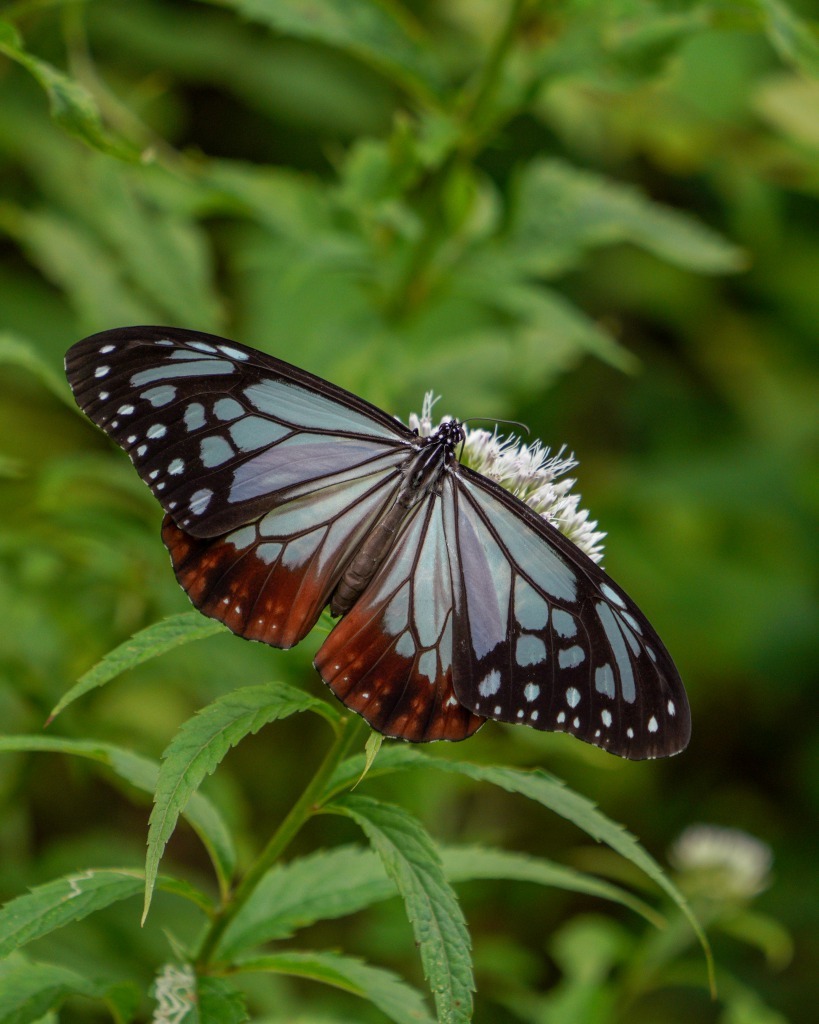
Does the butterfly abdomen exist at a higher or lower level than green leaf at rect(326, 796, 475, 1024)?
higher

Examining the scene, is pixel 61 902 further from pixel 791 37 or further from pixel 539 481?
pixel 791 37

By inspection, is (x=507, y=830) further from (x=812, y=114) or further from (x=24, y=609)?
(x=812, y=114)

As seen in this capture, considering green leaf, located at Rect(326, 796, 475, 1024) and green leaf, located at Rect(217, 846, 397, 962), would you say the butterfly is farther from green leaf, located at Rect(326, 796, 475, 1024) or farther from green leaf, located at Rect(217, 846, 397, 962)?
green leaf, located at Rect(217, 846, 397, 962)

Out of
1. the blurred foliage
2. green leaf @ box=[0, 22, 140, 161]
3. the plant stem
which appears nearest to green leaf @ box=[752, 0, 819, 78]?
the blurred foliage

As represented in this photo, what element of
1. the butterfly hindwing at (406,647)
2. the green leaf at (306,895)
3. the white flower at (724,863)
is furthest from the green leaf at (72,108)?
the white flower at (724,863)

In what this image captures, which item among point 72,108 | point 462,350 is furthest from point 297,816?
point 462,350
